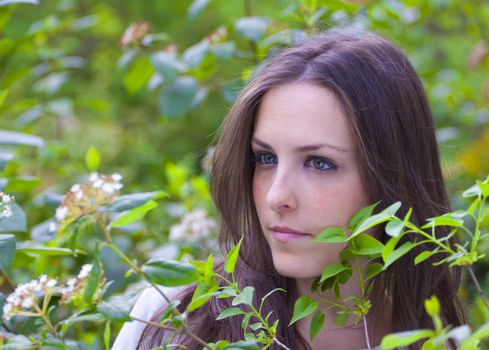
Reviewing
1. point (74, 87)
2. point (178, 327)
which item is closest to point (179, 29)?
point (74, 87)

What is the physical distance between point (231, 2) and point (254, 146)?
3907 millimetres

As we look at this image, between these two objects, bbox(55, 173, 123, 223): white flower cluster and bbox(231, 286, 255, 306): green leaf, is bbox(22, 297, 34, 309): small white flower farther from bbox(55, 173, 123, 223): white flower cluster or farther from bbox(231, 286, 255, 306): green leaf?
bbox(231, 286, 255, 306): green leaf

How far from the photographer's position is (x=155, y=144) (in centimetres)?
584

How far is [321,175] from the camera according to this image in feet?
5.45

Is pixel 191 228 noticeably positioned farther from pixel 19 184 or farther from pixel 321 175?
pixel 321 175

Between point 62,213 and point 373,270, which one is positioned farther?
point 373,270

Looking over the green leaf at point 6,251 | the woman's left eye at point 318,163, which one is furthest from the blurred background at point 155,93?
the woman's left eye at point 318,163

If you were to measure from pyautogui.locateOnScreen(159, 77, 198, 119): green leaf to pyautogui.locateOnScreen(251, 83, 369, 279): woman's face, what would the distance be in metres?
0.87

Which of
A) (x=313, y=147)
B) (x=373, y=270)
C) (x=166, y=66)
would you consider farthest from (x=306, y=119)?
(x=166, y=66)

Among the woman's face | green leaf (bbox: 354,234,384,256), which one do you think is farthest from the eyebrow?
green leaf (bbox: 354,234,384,256)

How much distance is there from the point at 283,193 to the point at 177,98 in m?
1.06

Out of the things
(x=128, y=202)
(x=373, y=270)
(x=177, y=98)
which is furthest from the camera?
(x=177, y=98)

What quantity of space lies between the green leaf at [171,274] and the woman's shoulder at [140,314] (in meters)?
0.64

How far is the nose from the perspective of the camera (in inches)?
62.7
